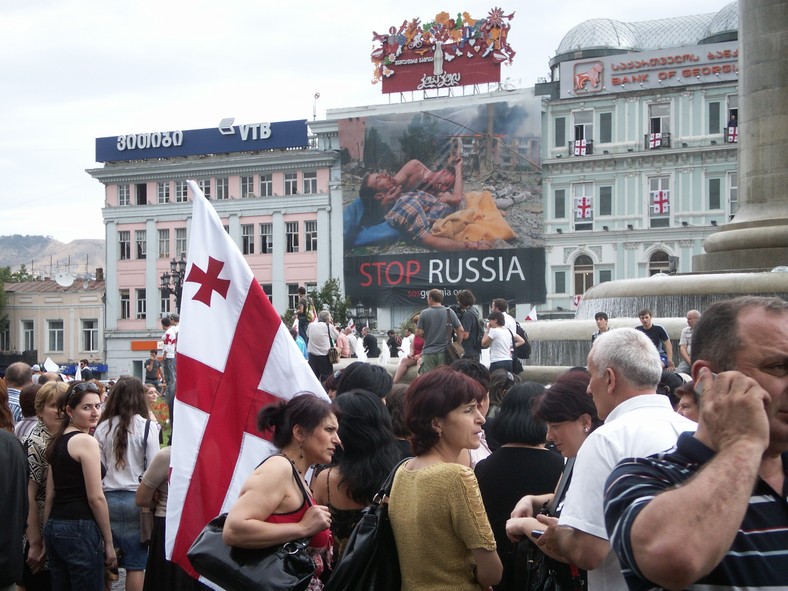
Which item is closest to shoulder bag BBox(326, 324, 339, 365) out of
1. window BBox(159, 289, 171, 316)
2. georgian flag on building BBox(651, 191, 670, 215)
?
georgian flag on building BBox(651, 191, 670, 215)

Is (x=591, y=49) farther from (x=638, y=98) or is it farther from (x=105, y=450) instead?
(x=105, y=450)

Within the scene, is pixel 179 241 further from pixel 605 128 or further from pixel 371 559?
pixel 371 559

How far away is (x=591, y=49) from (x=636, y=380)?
2361 inches

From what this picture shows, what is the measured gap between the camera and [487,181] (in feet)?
184

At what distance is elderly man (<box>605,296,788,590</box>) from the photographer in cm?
212

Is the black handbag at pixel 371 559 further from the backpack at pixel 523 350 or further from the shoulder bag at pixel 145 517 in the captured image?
the backpack at pixel 523 350

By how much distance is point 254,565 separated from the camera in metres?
4.03

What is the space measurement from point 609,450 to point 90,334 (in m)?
68.5

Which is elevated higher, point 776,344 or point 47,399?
point 776,344

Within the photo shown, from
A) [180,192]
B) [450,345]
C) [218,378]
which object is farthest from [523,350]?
[180,192]

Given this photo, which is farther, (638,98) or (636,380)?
(638,98)

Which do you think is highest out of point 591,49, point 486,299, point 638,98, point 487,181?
point 591,49

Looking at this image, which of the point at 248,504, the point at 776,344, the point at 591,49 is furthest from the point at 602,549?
the point at 591,49

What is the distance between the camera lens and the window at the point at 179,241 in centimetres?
6619
